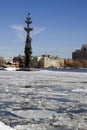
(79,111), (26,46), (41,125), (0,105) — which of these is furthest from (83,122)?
(26,46)

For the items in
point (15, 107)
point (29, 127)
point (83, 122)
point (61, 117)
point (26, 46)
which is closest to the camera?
point (29, 127)

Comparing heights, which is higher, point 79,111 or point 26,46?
point 26,46

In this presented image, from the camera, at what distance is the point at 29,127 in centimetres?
638

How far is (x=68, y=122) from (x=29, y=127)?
3.29ft

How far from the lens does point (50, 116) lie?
25.2 feet

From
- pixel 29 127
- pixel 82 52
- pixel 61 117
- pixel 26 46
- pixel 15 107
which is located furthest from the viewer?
pixel 82 52

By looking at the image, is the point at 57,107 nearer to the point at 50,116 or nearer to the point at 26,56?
the point at 50,116

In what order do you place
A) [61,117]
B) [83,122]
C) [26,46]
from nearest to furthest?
[83,122] < [61,117] < [26,46]

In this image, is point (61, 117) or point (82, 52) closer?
point (61, 117)

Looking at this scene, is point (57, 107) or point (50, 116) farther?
point (57, 107)

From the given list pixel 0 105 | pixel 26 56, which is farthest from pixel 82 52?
pixel 0 105

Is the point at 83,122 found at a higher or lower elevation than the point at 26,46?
lower

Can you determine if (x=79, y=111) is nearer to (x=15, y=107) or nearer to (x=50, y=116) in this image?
(x=50, y=116)

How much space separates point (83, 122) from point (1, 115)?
2027 millimetres
